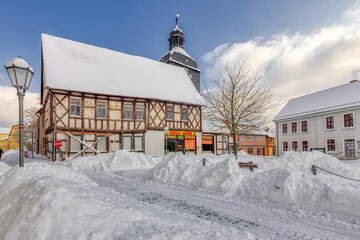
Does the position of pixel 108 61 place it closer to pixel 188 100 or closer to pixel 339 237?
pixel 188 100

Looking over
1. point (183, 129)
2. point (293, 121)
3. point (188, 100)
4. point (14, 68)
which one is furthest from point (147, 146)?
point (293, 121)

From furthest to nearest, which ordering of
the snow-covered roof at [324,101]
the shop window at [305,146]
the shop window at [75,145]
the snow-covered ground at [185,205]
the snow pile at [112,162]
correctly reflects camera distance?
the shop window at [305,146]
the snow-covered roof at [324,101]
the shop window at [75,145]
the snow pile at [112,162]
the snow-covered ground at [185,205]

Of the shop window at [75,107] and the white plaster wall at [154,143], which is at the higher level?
the shop window at [75,107]

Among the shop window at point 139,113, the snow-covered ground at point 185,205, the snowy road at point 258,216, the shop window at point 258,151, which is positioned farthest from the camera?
the shop window at point 258,151

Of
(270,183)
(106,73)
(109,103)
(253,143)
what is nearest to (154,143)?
(109,103)

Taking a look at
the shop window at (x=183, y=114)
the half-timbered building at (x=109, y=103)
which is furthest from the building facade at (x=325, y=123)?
the shop window at (x=183, y=114)

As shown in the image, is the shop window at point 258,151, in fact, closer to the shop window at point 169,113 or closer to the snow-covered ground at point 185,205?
the shop window at point 169,113

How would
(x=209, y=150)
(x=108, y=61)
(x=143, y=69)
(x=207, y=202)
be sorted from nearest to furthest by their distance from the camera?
1. (x=207, y=202)
2. (x=108, y=61)
3. (x=143, y=69)
4. (x=209, y=150)

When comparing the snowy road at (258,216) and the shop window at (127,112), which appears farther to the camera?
the shop window at (127,112)

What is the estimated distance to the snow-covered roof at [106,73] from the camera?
55.5 ft

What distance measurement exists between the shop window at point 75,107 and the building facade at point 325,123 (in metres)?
24.9

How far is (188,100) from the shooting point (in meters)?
21.8

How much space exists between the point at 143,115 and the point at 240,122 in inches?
363

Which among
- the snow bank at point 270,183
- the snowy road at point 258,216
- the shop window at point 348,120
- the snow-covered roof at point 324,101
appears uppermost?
the snow-covered roof at point 324,101
